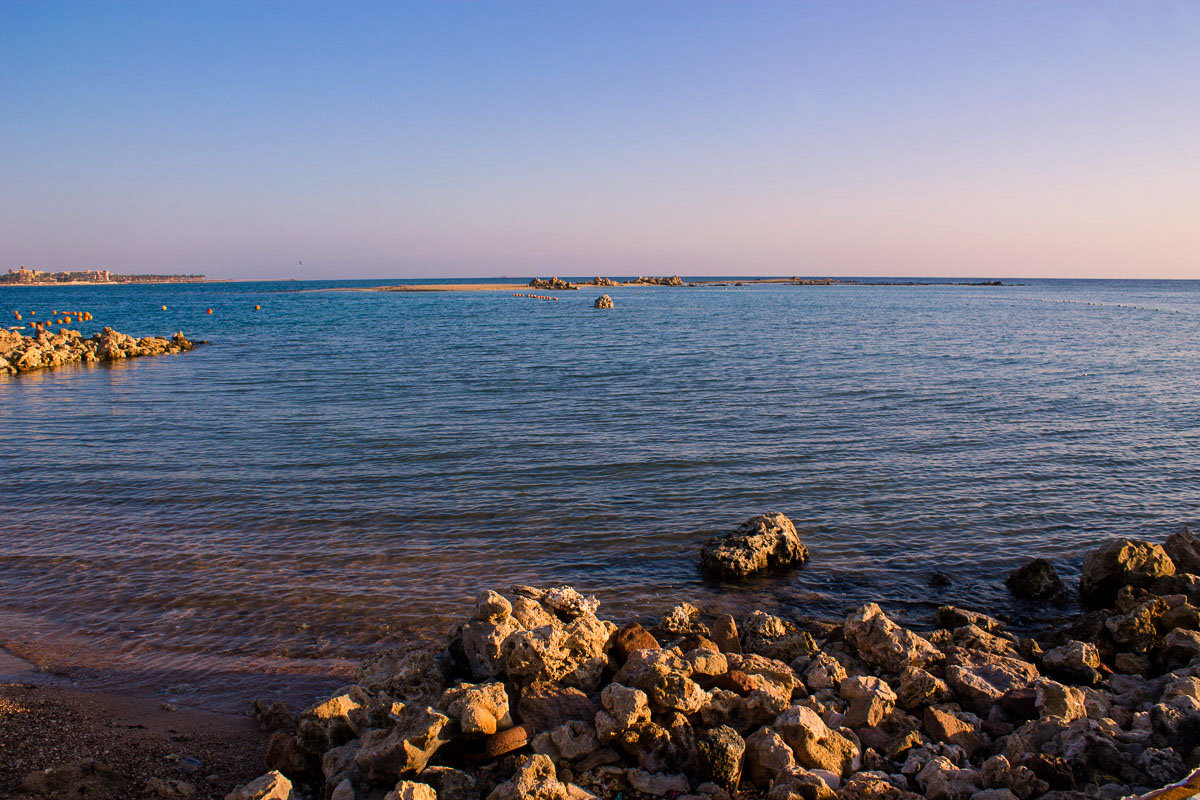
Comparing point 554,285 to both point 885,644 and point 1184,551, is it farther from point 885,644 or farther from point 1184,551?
point 885,644

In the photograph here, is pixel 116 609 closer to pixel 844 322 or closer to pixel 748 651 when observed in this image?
pixel 748 651

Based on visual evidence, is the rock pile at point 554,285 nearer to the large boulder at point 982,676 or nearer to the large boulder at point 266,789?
the large boulder at point 982,676

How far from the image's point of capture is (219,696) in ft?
26.4

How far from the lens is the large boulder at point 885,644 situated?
314 inches

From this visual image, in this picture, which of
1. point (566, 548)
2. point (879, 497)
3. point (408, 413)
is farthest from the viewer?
point (408, 413)

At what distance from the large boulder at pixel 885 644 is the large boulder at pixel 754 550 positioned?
284 centimetres

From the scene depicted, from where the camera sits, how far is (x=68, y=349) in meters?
40.1

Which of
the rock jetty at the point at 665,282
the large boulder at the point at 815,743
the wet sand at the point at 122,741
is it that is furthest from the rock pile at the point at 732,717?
the rock jetty at the point at 665,282

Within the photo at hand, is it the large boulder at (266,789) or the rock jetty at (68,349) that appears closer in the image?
the large boulder at (266,789)

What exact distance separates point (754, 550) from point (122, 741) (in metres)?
8.38

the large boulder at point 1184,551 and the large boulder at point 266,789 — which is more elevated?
the large boulder at point 1184,551

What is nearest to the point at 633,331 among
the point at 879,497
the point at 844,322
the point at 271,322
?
the point at 844,322

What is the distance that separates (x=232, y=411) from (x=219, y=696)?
1820cm

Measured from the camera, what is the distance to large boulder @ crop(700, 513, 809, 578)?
11367 mm
